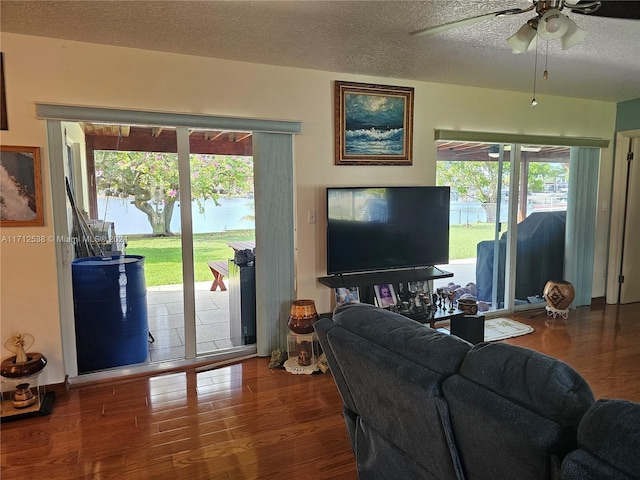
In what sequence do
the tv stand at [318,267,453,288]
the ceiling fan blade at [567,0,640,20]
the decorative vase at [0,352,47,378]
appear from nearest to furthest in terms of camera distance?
the ceiling fan blade at [567,0,640,20] < the decorative vase at [0,352,47,378] < the tv stand at [318,267,453,288]

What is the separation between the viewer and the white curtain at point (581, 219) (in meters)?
5.07

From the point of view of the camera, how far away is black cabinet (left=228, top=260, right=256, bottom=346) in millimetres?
3791

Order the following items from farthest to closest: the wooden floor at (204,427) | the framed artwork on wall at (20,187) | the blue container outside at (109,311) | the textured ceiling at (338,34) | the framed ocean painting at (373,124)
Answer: the framed ocean painting at (373,124), the blue container outside at (109,311), the framed artwork on wall at (20,187), the textured ceiling at (338,34), the wooden floor at (204,427)

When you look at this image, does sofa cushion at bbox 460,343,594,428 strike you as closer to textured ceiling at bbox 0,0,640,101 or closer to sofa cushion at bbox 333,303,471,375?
sofa cushion at bbox 333,303,471,375

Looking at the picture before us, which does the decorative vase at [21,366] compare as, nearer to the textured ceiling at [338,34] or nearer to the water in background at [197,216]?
the water in background at [197,216]

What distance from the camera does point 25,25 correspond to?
104 inches

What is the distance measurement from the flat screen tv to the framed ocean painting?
13.8 inches

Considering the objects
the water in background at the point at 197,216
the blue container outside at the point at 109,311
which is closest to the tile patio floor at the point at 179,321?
the blue container outside at the point at 109,311

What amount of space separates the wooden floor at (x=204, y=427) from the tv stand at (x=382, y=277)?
82 centimetres

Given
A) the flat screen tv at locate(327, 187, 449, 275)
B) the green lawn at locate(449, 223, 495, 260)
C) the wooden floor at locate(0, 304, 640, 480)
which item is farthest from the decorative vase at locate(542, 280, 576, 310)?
the flat screen tv at locate(327, 187, 449, 275)

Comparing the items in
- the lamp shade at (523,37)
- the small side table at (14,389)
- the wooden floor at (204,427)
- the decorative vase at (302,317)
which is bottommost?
the wooden floor at (204,427)

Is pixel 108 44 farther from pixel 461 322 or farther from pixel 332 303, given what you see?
pixel 461 322

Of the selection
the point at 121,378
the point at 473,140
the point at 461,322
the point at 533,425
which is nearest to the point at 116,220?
the point at 121,378

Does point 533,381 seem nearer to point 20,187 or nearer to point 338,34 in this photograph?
point 338,34
